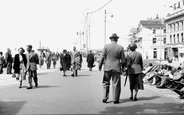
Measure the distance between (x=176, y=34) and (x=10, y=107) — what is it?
57.7 meters

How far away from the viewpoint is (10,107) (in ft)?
23.3

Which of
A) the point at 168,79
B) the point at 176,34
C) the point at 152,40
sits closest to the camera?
the point at 168,79

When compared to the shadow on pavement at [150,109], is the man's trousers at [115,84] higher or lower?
higher

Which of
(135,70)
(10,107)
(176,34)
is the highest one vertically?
(176,34)

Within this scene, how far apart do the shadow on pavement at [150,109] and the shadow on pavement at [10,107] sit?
208 cm

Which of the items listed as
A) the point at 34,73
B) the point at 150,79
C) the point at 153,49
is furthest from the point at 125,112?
the point at 153,49

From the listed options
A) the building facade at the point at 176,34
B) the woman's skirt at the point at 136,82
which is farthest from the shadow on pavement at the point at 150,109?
the building facade at the point at 176,34

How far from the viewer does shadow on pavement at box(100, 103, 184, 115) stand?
632 centimetres

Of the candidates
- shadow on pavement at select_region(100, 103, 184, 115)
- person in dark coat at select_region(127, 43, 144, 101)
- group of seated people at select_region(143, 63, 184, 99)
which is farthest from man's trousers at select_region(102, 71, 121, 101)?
group of seated people at select_region(143, 63, 184, 99)

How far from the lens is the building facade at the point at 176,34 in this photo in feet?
191

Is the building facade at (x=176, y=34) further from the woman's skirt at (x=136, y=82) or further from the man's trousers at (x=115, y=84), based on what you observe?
the man's trousers at (x=115, y=84)

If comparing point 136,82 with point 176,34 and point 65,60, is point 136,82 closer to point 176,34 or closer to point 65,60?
point 65,60

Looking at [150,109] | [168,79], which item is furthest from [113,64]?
[168,79]

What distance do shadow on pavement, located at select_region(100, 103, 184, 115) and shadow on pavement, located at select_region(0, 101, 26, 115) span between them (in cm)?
208
